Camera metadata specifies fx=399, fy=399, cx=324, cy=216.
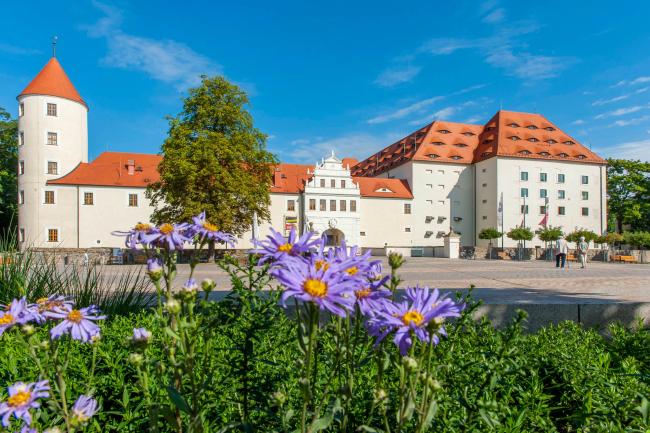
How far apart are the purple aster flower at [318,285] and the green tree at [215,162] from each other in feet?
79.4

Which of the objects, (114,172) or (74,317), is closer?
(74,317)

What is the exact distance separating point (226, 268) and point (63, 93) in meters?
49.2

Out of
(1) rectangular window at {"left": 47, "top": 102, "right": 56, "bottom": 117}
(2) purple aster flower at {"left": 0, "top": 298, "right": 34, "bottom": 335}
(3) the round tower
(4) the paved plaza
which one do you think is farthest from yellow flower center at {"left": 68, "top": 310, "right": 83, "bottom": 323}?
(1) rectangular window at {"left": 47, "top": 102, "right": 56, "bottom": 117}

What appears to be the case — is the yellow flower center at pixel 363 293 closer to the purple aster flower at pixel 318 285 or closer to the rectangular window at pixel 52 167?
the purple aster flower at pixel 318 285

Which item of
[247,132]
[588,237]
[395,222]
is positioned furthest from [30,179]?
[588,237]

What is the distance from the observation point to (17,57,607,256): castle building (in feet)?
134

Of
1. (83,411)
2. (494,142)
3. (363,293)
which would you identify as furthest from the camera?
(494,142)

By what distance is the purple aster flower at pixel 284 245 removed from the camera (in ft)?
3.93

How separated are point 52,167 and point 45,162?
0.75 m

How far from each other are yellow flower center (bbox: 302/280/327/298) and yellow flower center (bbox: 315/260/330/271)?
0.08 metres

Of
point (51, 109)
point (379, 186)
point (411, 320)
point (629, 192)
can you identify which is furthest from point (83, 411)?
point (629, 192)

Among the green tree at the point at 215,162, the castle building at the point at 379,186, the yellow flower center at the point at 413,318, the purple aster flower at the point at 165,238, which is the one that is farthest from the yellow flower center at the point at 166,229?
the castle building at the point at 379,186

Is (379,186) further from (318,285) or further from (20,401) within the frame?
(20,401)

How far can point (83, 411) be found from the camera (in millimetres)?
1080
